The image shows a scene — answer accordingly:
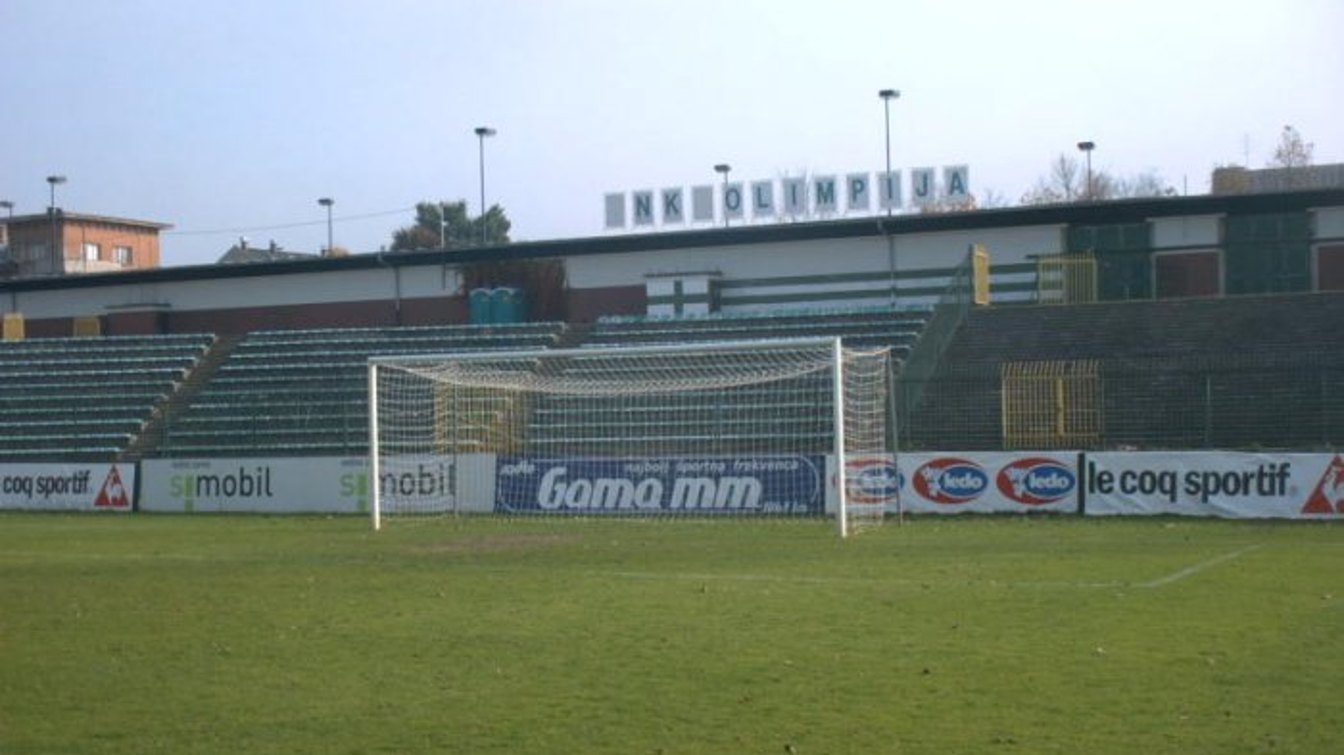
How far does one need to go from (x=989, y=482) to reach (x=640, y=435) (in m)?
7.18

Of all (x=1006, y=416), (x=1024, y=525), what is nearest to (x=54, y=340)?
(x=1006, y=416)

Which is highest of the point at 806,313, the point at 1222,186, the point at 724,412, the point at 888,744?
the point at 1222,186

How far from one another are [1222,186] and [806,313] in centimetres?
2302

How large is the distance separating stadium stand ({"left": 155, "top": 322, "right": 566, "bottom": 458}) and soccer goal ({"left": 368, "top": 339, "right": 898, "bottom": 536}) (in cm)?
309

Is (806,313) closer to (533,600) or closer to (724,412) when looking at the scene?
(724,412)

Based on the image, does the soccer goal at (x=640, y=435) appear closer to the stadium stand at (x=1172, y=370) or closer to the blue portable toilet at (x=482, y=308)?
the stadium stand at (x=1172, y=370)

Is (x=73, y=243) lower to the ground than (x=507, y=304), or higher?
Result: higher

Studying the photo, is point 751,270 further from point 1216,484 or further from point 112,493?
point 1216,484

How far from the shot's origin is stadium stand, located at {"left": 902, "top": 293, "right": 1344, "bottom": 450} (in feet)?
99.8

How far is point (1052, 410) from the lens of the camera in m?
32.1

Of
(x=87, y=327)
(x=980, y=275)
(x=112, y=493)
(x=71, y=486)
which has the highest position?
(x=980, y=275)

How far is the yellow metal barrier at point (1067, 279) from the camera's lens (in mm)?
42938

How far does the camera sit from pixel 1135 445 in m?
31.2

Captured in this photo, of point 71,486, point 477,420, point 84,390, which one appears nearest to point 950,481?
point 477,420
